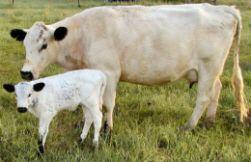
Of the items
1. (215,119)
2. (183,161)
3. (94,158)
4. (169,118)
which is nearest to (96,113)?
(94,158)

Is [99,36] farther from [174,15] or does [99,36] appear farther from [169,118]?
[169,118]

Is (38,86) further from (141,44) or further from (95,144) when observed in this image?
(141,44)

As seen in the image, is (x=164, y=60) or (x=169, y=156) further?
(x=164, y=60)

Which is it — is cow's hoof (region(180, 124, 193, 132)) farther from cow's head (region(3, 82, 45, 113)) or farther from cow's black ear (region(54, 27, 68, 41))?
cow's head (region(3, 82, 45, 113))

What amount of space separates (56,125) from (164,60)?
1.81m

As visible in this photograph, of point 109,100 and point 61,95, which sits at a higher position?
point 61,95


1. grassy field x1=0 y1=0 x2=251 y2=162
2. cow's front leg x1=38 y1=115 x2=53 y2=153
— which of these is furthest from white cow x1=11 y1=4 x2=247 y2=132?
cow's front leg x1=38 y1=115 x2=53 y2=153

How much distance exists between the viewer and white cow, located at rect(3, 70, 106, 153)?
18.1ft

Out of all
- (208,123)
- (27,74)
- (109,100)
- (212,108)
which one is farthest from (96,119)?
(212,108)

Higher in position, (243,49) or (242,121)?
(242,121)

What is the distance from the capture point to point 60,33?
6602 millimetres

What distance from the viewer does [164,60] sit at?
282 inches

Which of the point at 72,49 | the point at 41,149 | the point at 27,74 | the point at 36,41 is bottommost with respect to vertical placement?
the point at 41,149

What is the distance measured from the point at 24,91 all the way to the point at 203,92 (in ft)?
10.0
